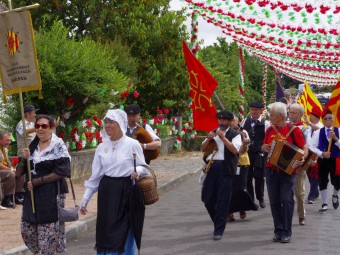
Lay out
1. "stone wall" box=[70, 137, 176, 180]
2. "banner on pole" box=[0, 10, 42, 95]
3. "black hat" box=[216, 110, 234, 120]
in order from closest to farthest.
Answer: "banner on pole" box=[0, 10, 42, 95]
"black hat" box=[216, 110, 234, 120]
"stone wall" box=[70, 137, 176, 180]

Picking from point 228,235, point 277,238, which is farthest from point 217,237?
point 277,238

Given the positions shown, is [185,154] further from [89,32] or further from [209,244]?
[209,244]

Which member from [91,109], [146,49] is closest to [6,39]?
[91,109]

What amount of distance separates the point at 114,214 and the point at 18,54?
223 centimetres

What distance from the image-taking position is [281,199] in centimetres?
964

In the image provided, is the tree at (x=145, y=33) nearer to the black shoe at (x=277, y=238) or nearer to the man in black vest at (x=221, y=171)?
the man in black vest at (x=221, y=171)

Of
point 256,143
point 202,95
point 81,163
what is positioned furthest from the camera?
point 81,163

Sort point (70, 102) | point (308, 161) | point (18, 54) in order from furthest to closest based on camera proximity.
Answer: point (70, 102) < point (308, 161) < point (18, 54)

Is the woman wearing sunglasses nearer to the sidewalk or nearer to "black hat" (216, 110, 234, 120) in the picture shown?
the sidewalk

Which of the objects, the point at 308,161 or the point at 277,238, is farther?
the point at 308,161

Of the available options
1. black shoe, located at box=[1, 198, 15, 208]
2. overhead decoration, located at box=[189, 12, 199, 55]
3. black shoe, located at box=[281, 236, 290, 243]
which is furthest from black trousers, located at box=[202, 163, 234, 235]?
overhead decoration, located at box=[189, 12, 199, 55]

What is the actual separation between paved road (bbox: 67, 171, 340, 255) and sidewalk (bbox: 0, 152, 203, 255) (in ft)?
1.02

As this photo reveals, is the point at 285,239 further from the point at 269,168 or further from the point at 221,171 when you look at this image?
the point at 221,171

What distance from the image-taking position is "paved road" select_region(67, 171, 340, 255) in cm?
892
